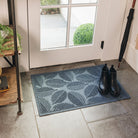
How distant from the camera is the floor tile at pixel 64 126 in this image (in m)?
1.88

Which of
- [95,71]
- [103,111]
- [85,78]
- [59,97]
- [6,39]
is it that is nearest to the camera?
[6,39]

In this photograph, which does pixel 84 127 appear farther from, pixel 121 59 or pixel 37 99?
pixel 121 59

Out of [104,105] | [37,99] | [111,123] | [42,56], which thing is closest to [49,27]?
[42,56]

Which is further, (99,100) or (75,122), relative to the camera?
(99,100)

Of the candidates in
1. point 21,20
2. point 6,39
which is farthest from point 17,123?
point 21,20

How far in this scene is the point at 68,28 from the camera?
2.44m

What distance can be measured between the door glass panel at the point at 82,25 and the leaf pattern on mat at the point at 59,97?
0.57 metres

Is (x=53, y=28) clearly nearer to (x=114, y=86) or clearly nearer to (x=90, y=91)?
(x=90, y=91)

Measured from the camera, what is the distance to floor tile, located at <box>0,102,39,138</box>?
187 centimetres

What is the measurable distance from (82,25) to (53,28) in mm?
309

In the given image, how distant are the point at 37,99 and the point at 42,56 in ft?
1.69

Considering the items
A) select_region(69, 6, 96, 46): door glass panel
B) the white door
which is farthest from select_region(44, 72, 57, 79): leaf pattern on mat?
select_region(69, 6, 96, 46): door glass panel

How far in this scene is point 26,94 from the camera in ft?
7.39

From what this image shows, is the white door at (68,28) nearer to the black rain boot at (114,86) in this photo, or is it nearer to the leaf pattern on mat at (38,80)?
the leaf pattern on mat at (38,80)
